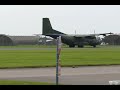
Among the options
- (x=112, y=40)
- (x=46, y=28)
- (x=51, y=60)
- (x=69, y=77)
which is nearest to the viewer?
(x=69, y=77)

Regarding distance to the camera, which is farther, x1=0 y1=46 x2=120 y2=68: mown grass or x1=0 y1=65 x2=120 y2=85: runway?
x1=0 y1=46 x2=120 y2=68: mown grass

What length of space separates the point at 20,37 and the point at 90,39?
328 ft

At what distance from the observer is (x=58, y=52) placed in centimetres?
1027

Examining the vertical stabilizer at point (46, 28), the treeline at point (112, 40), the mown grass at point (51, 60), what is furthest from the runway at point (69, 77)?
the treeline at point (112, 40)

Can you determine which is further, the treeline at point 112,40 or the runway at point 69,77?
the treeline at point 112,40

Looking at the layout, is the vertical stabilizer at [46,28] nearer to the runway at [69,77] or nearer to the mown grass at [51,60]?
the mown grass at [51,60]

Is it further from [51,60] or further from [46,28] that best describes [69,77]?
[46,28]

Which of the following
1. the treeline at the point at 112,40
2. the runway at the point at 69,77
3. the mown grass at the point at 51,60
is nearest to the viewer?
the runway at the point at 69,77

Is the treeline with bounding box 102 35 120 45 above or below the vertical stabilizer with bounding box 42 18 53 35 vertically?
below

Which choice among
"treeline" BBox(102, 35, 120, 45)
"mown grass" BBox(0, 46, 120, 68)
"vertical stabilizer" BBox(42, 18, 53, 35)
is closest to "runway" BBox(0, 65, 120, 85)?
"mown grass" BBox(0, 46, 120, 68)

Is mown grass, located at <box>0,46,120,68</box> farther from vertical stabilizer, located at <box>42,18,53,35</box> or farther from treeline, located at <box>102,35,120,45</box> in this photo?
treeline, located at <box>102,35,120,45</box>

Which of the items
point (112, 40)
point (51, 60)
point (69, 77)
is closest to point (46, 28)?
point (51, 60)
